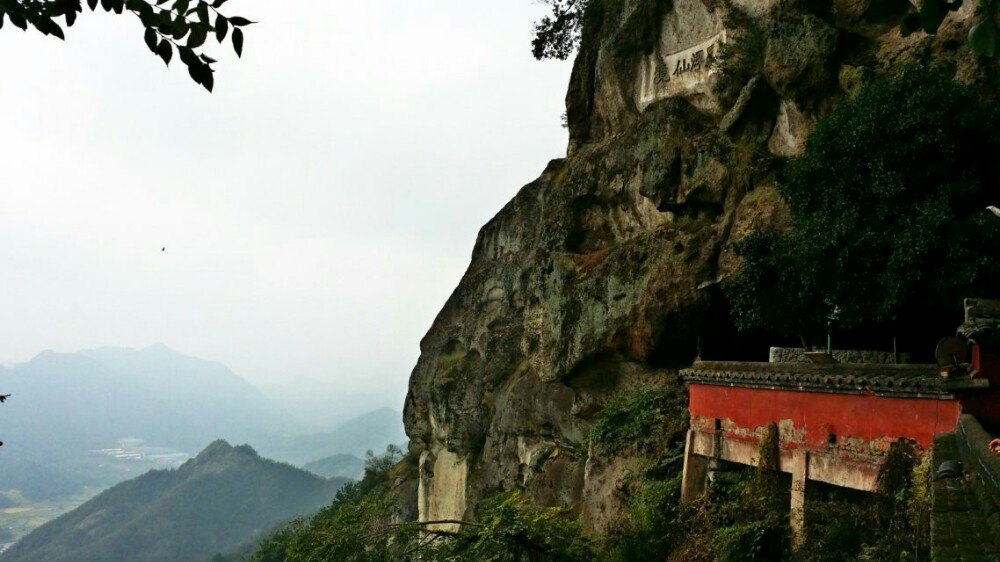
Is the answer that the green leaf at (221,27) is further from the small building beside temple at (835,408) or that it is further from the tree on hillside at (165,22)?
the small building beside temple at (835,408)

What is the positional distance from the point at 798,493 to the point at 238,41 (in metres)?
10.1

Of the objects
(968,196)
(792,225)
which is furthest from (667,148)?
(968,196)

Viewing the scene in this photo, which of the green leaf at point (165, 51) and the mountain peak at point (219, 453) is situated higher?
the green leaf at point (165, 51)

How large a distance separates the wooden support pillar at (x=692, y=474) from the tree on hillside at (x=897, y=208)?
10.5 ft

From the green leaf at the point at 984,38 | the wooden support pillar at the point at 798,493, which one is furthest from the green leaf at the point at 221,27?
the wooden support pillar at the point at 798,493

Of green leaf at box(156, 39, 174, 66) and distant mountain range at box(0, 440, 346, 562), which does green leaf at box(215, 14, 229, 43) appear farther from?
distant mountain range at box(0, 440, 346, 562)

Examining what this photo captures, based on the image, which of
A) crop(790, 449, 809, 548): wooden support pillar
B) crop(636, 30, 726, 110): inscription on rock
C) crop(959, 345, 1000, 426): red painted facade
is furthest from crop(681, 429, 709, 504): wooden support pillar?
crop(636, 30, 726, 110): inscription on rock

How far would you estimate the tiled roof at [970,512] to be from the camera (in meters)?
3.32

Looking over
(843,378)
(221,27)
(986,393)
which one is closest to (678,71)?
(843,378)

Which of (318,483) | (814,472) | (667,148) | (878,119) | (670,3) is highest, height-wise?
(670,3)

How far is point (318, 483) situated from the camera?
123 meters

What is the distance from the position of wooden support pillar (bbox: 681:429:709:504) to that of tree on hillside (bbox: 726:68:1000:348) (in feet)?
10.5

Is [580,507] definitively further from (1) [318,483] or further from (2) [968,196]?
(1) [318,483]

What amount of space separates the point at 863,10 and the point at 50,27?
1690cm
